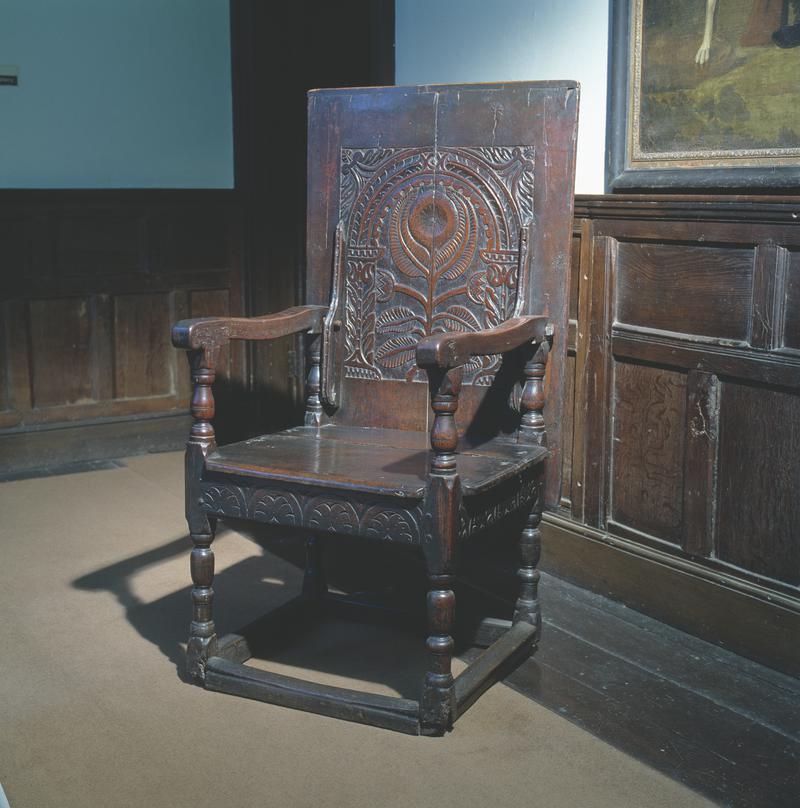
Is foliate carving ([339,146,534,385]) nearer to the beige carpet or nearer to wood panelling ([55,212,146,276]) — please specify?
the beige carpet

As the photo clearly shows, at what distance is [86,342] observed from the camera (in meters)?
4.56

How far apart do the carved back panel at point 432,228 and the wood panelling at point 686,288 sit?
0.34 meters

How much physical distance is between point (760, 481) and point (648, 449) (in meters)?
0.37

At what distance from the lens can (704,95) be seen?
2.65 m

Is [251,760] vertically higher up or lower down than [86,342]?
lower down

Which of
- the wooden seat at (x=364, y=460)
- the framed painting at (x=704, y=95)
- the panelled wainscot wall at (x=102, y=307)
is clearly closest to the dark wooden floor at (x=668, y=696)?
the wooden seat at (x=364, y=460)

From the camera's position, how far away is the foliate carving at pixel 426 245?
2613 millimetres

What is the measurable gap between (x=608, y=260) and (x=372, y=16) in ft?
4.56

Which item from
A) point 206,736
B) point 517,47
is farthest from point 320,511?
point 517,47

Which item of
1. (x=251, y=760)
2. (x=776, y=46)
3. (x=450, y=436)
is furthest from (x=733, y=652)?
(x=776, y=46)

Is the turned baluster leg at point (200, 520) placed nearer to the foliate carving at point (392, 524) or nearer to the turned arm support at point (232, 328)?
the turned arm support at point (232, 328)

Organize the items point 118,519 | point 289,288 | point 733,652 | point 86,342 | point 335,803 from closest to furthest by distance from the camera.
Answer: point 335,803, point 733,652, point 118,519, point 86,342, point 289,288

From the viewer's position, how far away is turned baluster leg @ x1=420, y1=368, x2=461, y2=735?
214 cm

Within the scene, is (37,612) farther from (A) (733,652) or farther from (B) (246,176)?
(B) (246,176)
